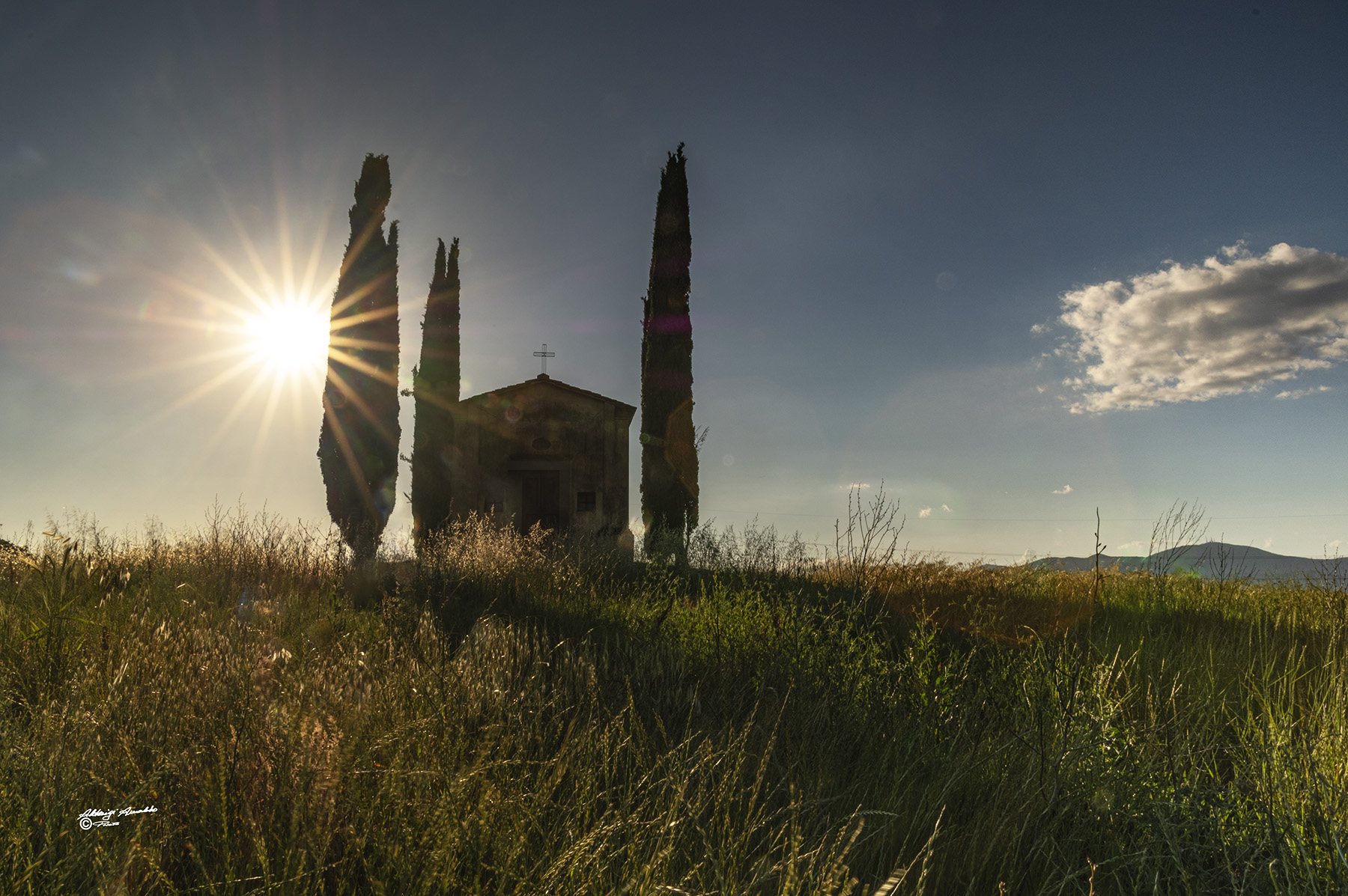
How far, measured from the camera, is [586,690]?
3004 millimetres

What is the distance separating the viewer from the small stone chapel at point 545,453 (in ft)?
60.7

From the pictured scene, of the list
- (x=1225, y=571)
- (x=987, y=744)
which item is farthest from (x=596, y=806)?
(x=1225, y=571)

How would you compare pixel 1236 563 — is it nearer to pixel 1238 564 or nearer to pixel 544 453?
pixel 1238 564

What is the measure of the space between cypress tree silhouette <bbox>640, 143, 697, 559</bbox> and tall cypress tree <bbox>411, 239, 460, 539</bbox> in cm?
577

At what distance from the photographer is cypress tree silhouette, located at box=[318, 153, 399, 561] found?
16.8 m

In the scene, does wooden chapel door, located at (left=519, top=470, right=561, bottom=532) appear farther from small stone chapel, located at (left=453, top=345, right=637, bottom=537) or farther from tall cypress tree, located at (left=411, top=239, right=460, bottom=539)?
tall cypress tree, located at (left=411, top=239, right=460, bottom=539)

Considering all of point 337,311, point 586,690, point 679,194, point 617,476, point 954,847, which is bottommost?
point 954,847

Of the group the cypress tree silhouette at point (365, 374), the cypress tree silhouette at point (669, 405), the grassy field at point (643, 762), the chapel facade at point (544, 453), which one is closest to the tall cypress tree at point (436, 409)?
the chapel facade at point (544, 453)

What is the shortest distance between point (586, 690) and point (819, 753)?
40.9 inches

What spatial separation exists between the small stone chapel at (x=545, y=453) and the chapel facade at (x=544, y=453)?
0.07 ft

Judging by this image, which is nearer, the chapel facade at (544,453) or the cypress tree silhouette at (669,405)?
the cypress tree silhouette at (669,405)

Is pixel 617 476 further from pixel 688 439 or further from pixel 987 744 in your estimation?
pixel 987 744

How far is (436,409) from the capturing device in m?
18.7

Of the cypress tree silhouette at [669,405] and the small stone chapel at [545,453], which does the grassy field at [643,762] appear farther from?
the small stone chapel at [545,453]
